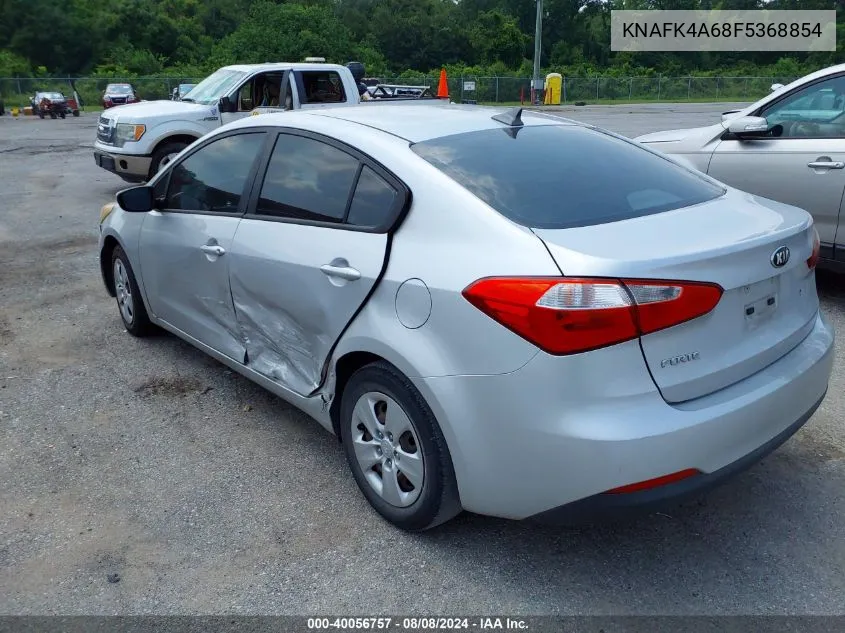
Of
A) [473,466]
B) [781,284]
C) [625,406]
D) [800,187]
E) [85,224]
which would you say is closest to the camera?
[625,406]

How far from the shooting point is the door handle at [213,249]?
12.7ft

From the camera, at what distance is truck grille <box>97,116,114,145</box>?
37.0ft

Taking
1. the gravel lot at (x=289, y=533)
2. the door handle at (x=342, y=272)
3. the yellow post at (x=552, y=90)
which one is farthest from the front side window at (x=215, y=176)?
the yellow post at (x=552, y=90)

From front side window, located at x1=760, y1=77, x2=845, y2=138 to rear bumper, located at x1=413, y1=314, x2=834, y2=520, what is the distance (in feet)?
11.9

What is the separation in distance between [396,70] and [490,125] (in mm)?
68412

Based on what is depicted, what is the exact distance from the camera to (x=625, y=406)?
2.46 m

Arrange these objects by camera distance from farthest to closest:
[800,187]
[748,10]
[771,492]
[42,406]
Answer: [748,10] → [800,187] → [42,406] → [771,492]

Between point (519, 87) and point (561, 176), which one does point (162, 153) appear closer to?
point (561, 176)

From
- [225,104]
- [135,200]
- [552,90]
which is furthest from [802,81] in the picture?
[552,90]

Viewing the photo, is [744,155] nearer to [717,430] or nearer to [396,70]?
[717,430]

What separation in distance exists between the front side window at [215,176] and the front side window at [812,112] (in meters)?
4.08

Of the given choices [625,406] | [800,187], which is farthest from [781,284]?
[800,187]

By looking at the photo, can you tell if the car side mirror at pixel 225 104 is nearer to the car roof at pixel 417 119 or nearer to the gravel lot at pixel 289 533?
the gravel lot at pixel 289 533

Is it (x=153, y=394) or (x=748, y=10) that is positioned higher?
(x=748, y=10)
